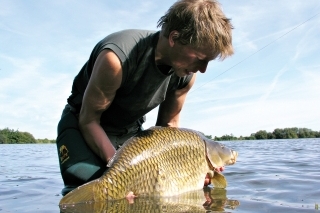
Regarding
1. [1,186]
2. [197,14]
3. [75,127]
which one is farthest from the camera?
[1,186]

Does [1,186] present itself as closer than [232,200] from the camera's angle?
No

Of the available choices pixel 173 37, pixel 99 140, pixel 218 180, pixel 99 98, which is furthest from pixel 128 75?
pixel 218 180

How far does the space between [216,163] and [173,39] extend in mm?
1370

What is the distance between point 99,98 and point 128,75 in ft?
1.06

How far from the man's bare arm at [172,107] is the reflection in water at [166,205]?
109 cm

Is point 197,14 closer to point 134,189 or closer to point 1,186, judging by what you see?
point 134,189

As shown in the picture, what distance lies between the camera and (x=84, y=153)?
3.75m

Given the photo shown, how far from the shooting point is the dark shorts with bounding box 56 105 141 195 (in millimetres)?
3688

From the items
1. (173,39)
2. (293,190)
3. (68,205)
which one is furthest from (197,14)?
(293,190)

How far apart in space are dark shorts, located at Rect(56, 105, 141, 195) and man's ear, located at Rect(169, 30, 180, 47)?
1212 mm

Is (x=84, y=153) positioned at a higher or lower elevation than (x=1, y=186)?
higher

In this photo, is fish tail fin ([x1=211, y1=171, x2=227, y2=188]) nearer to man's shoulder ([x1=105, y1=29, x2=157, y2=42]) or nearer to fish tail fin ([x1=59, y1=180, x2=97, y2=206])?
fish tail fin ([x1=59, y1=180, x2=97, y2=206])

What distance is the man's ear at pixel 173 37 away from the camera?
3.38 m

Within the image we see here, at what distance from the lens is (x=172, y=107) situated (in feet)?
14.7
